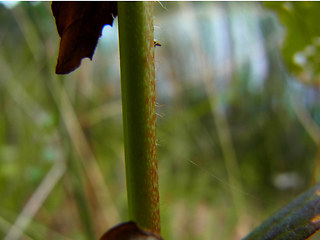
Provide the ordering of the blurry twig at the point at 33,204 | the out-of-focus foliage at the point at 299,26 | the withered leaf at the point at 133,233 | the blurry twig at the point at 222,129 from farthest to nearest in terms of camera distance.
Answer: the blurry twig at the point at 222,129
the blurry twig at the point at 33,204
the out-of-focus foliage at the point at 299,26
the withered leaf at the point at 133,233

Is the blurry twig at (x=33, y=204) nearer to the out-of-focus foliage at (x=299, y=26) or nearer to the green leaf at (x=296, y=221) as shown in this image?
the out-of-focus foliage at (x=299, y=26)

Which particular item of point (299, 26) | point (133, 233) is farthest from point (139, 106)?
point (299, 26)

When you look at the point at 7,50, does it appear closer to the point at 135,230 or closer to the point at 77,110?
the point at 77,110

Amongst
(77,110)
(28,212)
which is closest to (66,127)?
(77,110)

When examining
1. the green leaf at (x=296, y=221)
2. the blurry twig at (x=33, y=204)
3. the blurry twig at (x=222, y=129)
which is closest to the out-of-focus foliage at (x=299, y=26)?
the green leaf at (x=296, y=221)

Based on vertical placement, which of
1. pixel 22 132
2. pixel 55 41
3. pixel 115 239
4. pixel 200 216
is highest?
pixel 55 41

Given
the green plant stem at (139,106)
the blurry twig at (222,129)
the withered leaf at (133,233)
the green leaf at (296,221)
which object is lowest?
the blurry twig at (222,129)
